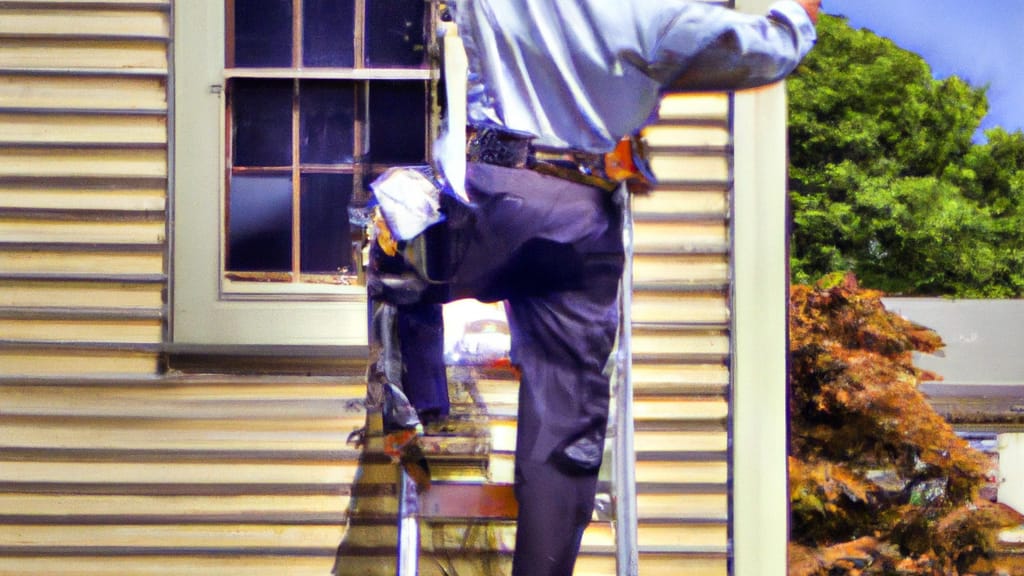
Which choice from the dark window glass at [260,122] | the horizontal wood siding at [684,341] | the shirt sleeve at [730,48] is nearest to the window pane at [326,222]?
the dark window glass at [260,122]

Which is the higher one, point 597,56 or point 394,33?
point 394,33

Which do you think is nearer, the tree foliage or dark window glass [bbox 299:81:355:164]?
dark window glass [bbox 299:81:355:164]

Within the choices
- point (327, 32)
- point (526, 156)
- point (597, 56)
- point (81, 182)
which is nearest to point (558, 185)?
point (526, 156)

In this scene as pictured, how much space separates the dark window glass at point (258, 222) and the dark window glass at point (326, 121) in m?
0.14

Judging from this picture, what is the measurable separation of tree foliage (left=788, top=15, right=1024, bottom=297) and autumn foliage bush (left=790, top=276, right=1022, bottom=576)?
16078 millimetres

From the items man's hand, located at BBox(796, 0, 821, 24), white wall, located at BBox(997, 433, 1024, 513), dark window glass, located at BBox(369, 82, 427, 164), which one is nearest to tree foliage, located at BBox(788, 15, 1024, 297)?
white wall, located at BBox(997, 433, 1024, 513)

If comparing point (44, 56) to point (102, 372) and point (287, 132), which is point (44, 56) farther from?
point (102, 372)

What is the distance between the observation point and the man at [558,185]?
2793mm

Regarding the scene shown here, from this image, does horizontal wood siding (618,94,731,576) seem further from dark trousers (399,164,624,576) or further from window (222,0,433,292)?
window (222,0,433,292)

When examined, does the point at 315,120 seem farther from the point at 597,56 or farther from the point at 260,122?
the point at 597,56

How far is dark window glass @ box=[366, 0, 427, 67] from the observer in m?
3.46

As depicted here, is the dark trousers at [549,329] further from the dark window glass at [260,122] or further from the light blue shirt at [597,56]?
the dark window glass at [260,122]

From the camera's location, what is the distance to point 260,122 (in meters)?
3.46

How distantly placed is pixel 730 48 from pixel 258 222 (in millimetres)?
1548
